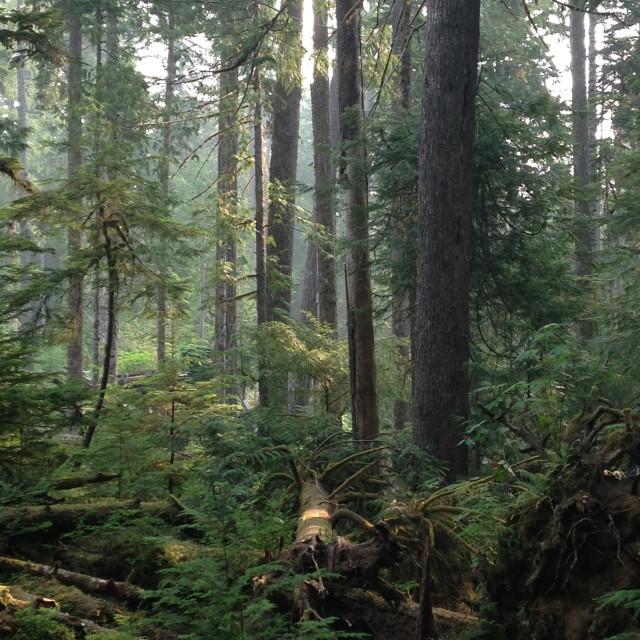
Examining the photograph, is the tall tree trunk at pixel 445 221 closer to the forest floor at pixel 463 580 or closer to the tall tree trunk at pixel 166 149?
the forest floor at pixel 463 580

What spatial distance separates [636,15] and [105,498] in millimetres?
20560

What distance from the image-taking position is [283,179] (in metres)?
14.0

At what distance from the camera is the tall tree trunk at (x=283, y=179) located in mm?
11406

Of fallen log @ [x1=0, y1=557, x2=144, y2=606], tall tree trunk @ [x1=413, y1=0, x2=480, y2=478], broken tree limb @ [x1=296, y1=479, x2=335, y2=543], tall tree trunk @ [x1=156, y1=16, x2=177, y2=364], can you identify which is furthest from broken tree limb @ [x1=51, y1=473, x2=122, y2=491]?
tall tree trunk @ [x1=413, y1=0, x2=480, y2=478]

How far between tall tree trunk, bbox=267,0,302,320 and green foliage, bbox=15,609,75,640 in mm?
7069

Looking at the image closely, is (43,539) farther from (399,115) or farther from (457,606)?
(399,115)

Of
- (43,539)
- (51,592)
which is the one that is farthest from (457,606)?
(43,539)

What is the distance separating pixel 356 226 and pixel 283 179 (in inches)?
237

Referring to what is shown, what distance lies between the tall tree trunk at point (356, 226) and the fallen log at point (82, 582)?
427 cm

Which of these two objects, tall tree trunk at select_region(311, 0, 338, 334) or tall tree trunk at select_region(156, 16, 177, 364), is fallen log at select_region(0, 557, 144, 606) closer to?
tall tree trunk at select_region(156, 16, 177, 364)

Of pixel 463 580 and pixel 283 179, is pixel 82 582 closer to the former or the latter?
pixel 463 580

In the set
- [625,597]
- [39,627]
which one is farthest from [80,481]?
[625,597]

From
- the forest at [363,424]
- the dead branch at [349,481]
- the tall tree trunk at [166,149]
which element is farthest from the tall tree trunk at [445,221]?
the tall tree trunk at [166,149]

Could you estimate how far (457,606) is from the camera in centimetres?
396
